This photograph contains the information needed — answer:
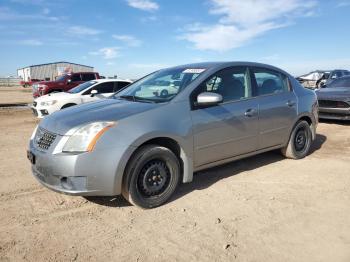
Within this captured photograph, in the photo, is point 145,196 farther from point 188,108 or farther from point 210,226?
point 188,108

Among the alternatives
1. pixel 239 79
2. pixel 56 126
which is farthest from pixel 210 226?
pixel 239 79

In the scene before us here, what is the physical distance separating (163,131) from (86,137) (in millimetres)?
869

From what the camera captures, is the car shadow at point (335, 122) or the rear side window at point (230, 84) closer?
the rear side window at point (230, 84)

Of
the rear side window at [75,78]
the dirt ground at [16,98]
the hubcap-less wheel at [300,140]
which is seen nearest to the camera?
the hubcap-less wheel at [300,140]

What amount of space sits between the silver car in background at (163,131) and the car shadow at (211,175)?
31 cm

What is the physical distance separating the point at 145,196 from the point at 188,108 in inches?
46.6

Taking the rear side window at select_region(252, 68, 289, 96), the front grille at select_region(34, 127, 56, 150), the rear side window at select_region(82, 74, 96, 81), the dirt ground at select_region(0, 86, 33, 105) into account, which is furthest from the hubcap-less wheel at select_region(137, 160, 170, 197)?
the dirt ground at select_region(0, 86, 33, 105)

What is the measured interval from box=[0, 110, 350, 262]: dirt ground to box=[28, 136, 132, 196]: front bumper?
373 millimetres

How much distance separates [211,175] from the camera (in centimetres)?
526

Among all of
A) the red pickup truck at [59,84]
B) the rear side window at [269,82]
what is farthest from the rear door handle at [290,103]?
the red pickup truck at [59,84]

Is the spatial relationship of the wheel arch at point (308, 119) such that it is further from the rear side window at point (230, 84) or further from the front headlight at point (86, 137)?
the front headlight at point (86, 137)

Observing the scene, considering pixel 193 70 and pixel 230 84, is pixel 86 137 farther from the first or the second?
pixel 230 84

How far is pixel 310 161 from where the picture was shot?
6.07 metres

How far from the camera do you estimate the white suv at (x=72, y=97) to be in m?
11.2
